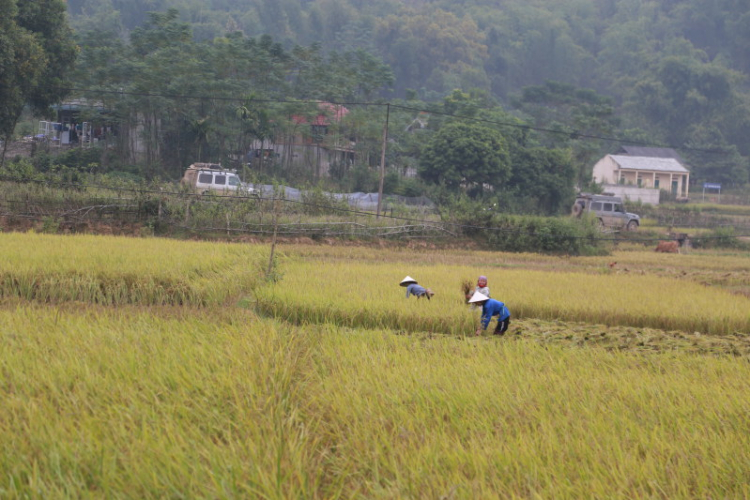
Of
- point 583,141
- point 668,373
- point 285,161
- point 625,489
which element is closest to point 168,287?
point 668,373

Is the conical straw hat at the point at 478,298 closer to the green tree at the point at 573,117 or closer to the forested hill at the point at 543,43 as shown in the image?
the green tree at the point at 573,117

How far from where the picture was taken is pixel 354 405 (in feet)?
14.8

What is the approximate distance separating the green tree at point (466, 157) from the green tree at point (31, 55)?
1824cm

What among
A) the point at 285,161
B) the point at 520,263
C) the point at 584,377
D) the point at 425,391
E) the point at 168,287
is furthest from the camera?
the point at 285,161

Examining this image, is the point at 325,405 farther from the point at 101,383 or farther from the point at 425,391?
the point at 101,383

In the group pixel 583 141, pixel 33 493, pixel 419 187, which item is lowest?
pixel 33 493

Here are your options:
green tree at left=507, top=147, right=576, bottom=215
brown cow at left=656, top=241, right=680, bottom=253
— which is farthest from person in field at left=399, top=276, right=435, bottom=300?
green tree at left=507, top=147, right=576, bottom=215

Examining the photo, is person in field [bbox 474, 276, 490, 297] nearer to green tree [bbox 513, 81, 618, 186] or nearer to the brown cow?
the brown cow

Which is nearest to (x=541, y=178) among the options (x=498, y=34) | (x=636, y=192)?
(x=636, y=192)

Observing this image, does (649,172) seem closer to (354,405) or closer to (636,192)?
(636,192)

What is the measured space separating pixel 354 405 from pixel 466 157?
3085 cm

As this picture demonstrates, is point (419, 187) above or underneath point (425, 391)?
above

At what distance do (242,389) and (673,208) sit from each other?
1602 inches

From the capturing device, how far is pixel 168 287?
31.8 ft
